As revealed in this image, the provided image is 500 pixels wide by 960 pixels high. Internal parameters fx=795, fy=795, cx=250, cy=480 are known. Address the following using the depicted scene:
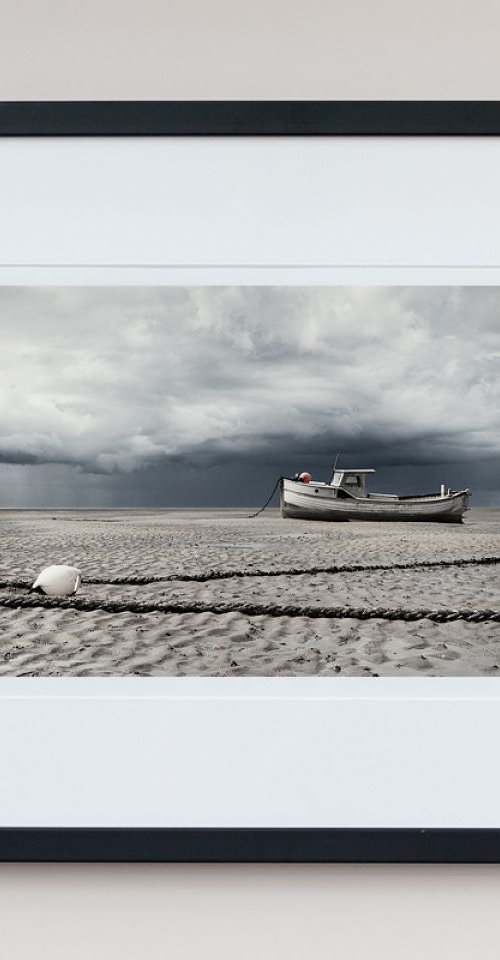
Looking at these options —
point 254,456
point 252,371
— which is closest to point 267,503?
point 254,456

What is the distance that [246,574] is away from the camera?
47.2 inches

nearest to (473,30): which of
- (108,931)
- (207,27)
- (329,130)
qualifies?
(329,130)

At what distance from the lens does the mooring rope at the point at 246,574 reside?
1.18m

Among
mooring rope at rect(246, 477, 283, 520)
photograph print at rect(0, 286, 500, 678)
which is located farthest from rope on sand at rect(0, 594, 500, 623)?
mooring rope at rect(246, 477, 283, 520)

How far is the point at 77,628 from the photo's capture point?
3.75 feet

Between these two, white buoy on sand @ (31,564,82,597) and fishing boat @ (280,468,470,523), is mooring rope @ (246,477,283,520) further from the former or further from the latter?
white buoy on sand @ (31,564,82,597)

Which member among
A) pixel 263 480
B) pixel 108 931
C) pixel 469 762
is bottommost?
pixel 108 931

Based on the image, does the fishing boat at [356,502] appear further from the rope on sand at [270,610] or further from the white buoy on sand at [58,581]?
the white buoy on sand at [58,581]

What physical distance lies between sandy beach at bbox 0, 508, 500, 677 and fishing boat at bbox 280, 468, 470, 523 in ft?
0.06

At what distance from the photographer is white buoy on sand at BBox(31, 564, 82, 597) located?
3.76 feet

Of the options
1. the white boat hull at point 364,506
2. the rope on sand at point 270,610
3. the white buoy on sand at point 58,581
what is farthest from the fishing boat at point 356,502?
the white buoy on sand at point 58,581

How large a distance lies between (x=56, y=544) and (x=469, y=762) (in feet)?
2.16

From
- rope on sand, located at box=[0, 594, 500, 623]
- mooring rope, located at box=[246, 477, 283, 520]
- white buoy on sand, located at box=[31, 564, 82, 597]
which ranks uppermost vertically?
mooring rope, located at box=[246, 477, 283, 520]

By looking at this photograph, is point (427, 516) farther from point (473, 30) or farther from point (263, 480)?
point (473, 30)
